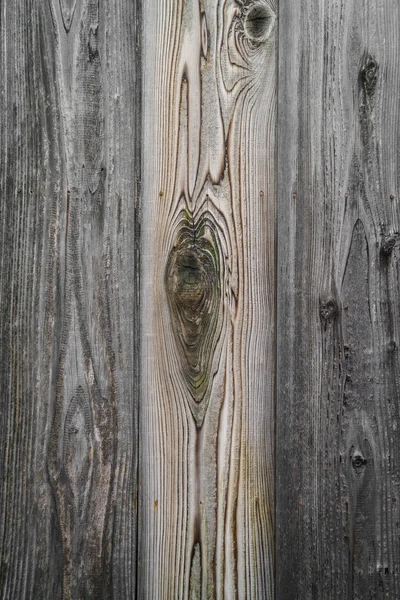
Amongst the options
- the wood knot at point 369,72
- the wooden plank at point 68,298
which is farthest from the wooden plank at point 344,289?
the wooden plank at point 68,298

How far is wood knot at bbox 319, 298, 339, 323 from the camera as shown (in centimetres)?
99

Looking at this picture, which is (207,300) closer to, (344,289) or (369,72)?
(344,289)

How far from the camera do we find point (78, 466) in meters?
0.99

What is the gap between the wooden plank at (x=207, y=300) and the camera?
992mm

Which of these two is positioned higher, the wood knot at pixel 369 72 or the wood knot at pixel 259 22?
the wood knot at pixel 259 22

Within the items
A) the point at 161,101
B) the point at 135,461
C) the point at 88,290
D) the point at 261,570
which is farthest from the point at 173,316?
the point at 261,570

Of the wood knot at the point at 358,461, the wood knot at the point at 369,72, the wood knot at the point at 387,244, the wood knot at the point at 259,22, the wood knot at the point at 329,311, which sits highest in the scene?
the wood knot at the point at 259,22

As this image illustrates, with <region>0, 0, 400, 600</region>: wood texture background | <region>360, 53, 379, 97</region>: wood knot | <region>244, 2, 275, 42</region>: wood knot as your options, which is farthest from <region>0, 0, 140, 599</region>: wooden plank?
<region>360, 53, 379, 97</region>: wood knot

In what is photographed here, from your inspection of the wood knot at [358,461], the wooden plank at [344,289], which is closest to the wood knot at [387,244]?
the wooden plank at [344,289]

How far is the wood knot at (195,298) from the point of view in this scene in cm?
99

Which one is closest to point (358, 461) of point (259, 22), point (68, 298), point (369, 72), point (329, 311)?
point (329, 311)

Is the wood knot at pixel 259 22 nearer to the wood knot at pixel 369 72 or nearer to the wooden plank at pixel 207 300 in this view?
the wooden plank at pixel 207 300

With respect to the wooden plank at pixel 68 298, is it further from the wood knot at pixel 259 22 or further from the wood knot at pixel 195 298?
the wood knot at pixel 259 22

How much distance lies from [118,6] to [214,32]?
7.6 inches
